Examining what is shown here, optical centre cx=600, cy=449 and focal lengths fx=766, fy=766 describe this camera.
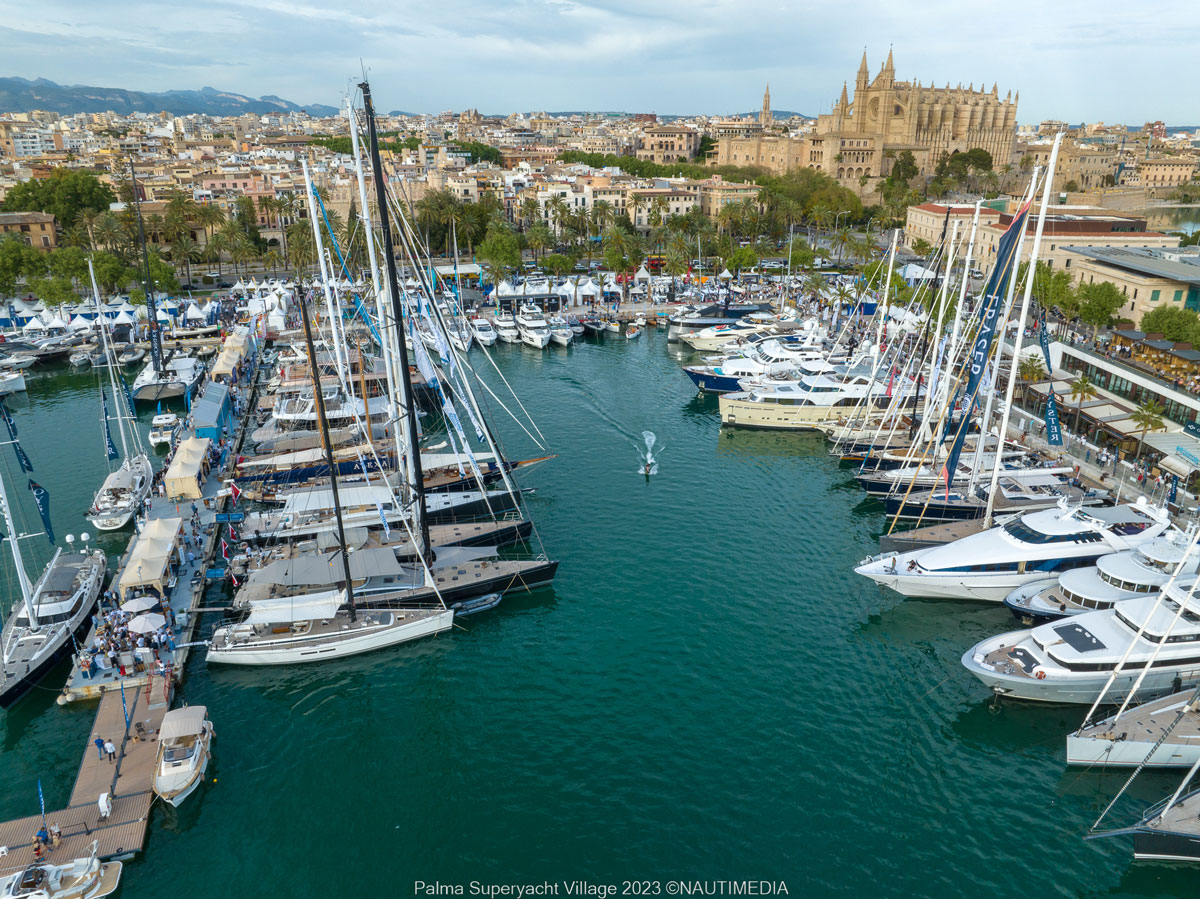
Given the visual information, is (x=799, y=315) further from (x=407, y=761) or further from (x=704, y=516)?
(x=407, y=761)

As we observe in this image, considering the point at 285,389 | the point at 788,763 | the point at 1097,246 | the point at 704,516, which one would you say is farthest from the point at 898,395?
the point at 285,389

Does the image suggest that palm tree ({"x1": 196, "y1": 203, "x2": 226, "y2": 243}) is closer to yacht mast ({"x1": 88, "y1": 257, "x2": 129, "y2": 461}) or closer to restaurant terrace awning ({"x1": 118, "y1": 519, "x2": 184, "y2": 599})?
yacht mast ({"x1": 88, "y1": 257, "x2": 129, "y2": 461})


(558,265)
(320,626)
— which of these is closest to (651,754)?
(320,626)

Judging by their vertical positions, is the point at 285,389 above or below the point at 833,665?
above

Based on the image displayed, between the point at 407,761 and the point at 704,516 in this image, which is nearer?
the point at 407,761

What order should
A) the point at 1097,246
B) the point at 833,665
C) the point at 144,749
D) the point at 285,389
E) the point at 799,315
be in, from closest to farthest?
the point at 144,749, the point at 833,665, the point at 285,389, the point at 1097,246, the point at 799,315

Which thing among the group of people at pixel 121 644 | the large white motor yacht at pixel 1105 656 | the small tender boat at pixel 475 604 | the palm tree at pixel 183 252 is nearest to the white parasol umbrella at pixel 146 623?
the group of people at pixel 121 644

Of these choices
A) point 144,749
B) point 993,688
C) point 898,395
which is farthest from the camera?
point 898,395
